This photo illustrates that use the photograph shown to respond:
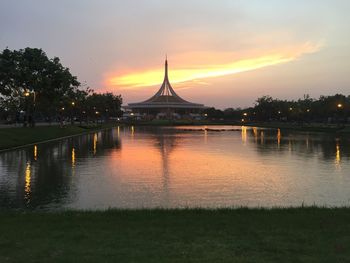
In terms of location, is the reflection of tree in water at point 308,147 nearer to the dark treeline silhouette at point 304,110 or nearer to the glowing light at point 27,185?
the glowing light at point 27,185

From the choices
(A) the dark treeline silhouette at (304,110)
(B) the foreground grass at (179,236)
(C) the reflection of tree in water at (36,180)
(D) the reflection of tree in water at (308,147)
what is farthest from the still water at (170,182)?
(A) the dark treeline silhouette at (304,110)

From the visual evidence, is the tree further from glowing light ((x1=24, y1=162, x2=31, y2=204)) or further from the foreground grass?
the foreground grass

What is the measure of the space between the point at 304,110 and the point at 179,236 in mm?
119061

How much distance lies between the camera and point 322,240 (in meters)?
7.88

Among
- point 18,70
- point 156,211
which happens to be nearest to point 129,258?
point 156,211

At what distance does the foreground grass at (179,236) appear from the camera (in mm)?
6945

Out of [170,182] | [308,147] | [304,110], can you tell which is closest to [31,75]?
[308,147]

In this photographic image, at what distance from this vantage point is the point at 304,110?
121438 mm

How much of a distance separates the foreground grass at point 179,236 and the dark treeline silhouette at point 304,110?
8679 centimetres

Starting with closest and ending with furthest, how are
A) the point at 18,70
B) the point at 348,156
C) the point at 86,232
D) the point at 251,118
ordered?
the point at 86,232 → the point at 348,156 → the point at 18,70 → the point at 251,118

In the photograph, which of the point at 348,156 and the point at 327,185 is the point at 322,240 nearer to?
the point at 327,185

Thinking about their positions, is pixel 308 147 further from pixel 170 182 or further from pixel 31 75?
pixel 31 75

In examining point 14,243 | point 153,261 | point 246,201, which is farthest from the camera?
point 246,201

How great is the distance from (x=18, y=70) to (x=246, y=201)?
46924 millimetres
